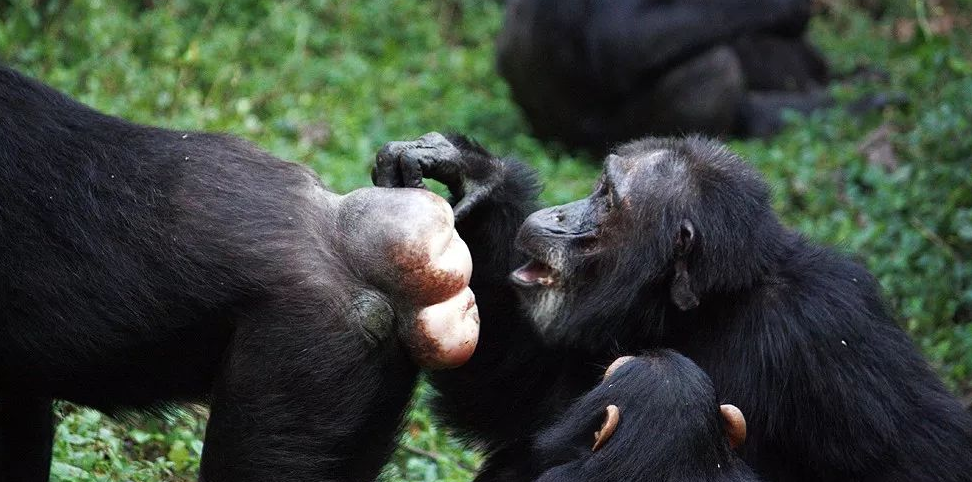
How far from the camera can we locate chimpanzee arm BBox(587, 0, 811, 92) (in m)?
9.88

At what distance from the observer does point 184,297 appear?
3604 mm

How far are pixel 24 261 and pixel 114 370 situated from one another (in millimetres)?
398

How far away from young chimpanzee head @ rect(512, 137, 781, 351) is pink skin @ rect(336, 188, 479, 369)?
69 centimetres

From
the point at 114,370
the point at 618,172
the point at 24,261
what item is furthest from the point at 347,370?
the point at 618,172

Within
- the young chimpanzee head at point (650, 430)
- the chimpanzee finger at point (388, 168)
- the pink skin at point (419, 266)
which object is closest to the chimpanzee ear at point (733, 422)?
the young chimpanzee head at point (650, 430)

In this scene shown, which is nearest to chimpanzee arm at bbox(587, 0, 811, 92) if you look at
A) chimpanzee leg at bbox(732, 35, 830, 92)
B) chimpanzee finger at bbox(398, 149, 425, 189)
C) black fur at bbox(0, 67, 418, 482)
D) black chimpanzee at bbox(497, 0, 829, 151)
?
black chimpanzee at bbox(497, 0, 829, 151)

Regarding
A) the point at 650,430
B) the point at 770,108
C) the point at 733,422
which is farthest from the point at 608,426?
the point at 770,108

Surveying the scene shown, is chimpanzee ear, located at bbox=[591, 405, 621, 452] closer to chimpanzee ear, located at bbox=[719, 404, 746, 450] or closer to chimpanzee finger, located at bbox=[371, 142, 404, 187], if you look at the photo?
chimpanzee ear, located at bbox=[719, 404, 746, 450]

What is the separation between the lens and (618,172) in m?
4.63

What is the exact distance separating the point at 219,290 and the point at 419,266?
1.88 ft

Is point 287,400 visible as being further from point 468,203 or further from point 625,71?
point 625,71

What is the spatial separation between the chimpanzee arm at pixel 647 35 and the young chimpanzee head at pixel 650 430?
20.0 ft

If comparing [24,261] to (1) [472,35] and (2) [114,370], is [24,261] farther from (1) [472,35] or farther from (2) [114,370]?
(1) [472,35]

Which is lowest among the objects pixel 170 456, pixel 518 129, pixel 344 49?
pixel 170 456
